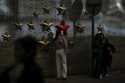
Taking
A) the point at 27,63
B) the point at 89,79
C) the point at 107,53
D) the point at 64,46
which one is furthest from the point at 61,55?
the point at 27,63

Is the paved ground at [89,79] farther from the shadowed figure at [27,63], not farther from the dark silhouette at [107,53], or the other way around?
the shadowed figure at [27,63]

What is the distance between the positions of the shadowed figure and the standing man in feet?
27.5

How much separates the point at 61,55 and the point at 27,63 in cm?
874

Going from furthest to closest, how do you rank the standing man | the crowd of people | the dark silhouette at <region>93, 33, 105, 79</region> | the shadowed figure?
the dark silhouette at <region>93, 33, 105, 79</region>
the crowd of people
the standing man
the shadowed figure

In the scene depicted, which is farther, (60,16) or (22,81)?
(60,16)

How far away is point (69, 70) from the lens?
14805mm

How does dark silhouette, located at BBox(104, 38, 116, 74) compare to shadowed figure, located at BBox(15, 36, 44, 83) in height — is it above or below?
below

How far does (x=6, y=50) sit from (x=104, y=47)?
283 cm

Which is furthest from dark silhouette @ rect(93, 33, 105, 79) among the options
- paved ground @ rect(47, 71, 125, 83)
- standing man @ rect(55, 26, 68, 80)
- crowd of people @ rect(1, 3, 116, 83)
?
standing man @ rect(55, 26, 68, 80)

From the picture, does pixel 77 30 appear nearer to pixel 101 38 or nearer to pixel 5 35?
pixel 101 38

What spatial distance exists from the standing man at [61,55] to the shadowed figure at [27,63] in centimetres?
839

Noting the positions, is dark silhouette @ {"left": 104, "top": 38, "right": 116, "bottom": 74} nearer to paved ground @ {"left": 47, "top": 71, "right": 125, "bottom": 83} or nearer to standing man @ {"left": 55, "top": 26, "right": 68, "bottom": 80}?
paved ground @ {"left": 47, "top": 71, "right": 125, "bottom": 83}

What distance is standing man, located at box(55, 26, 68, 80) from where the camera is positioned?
1362 cm

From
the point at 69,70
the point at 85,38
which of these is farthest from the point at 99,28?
the point at 69,70
